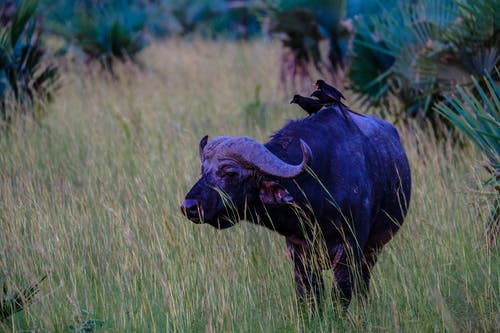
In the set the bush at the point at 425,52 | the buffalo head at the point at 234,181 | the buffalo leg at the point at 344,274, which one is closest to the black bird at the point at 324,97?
the buffalo head at the point at 234,181

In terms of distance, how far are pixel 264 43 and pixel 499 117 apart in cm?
1274

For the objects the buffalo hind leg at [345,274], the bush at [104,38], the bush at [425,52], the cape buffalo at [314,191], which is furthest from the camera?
the bush at [104,38]

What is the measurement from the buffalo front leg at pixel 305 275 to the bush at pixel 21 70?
4.60 meters

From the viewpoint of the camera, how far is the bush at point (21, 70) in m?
8.88

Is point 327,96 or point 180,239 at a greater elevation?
point 327,96

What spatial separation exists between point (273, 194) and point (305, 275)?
2.17 feet

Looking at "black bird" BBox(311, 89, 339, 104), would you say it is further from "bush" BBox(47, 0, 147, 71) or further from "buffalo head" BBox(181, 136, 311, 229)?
"bush" BBox(47, 0, 147, 71)

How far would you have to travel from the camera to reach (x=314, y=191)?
4.54m

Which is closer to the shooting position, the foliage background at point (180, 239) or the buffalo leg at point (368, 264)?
the foliage background at point (180, 239)

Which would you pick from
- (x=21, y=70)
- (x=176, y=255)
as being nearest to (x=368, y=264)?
(x=176, y=255)

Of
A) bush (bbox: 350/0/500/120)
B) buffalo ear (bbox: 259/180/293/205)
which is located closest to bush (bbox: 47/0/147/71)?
bush (bbox: 350/0/500/120)

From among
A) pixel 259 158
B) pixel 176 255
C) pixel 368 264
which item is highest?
pixel 259 158

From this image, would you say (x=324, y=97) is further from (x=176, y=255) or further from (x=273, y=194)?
(x=176, y=255)

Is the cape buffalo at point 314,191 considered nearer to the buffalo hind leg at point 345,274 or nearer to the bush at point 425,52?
the buffalo hind leg at point 345,274
